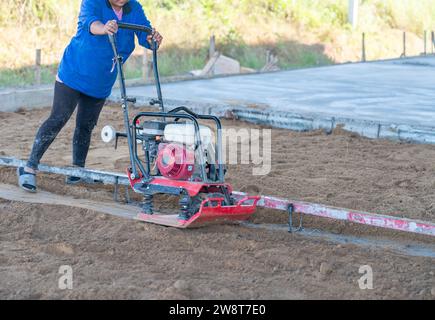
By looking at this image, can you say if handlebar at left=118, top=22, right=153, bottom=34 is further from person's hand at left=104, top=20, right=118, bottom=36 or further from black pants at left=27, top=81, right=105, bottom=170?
black pants at left=27, top=81, right=105, bottom=170

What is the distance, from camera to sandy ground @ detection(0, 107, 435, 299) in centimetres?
444

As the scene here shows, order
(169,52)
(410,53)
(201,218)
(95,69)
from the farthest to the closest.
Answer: (410,53) < (169,52) < (95,69) < (201,218)

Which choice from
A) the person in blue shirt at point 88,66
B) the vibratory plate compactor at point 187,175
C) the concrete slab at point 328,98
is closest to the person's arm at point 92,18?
the person in blue shirt at point 88,66

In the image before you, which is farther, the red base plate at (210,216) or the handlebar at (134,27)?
the handlebar at (134,27)

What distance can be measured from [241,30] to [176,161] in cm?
1596

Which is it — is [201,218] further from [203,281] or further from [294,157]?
[294,157]

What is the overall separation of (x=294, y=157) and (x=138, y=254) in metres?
3.33

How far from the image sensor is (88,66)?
21.2 ft

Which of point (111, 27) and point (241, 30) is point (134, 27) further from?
point (241, 30)

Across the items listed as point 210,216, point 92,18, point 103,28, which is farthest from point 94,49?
point 210,216

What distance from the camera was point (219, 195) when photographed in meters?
5.63

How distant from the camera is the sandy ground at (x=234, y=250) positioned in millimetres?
4438

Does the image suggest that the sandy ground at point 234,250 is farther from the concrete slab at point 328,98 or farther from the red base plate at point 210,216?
the concrete slab at point 328,98
